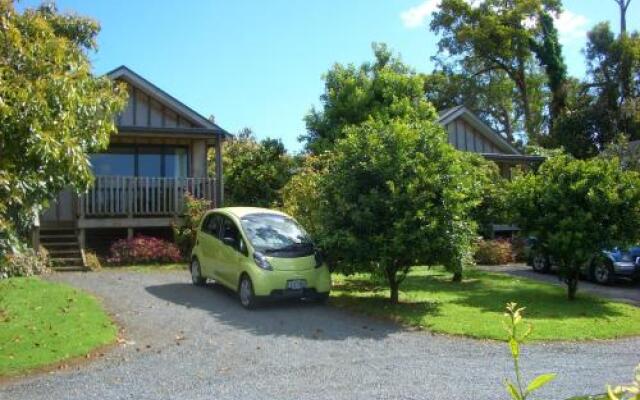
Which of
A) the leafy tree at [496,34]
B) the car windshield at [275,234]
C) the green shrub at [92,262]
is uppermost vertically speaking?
the leafy tree at [496,34]

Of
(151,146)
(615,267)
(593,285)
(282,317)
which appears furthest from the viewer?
(151,146)

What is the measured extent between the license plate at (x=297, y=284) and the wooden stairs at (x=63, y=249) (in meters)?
7.74

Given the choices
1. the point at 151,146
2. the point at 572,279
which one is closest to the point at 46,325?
the point at 572,279

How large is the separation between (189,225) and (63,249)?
11.8 feet

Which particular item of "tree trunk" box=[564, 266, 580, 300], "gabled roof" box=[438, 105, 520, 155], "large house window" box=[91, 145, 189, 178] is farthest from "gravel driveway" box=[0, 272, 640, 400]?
"gabled roof" box=[438, 105, 520, 155]

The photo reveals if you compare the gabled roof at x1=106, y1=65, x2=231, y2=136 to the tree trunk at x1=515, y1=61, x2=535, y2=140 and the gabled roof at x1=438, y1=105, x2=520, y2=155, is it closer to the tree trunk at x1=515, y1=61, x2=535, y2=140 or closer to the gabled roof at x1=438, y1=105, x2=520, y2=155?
the gabled roof at x1=438, y1=105, x2=520, y2=155

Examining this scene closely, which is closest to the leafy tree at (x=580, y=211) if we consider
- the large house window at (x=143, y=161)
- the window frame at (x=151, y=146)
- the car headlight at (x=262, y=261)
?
the car headlight at (x=262, y=261)

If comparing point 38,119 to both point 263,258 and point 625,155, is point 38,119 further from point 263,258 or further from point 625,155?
point 625,155

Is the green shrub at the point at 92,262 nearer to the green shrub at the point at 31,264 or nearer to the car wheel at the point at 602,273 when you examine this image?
the green shrub at the point at 31,264

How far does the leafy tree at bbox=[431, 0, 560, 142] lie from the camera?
41844 millimetres

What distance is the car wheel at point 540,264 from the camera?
20.4 meters

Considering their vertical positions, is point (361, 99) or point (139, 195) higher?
point (361, 99)

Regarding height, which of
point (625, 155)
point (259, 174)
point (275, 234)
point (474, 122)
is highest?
point (474, 122)

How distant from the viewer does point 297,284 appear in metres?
12.1
